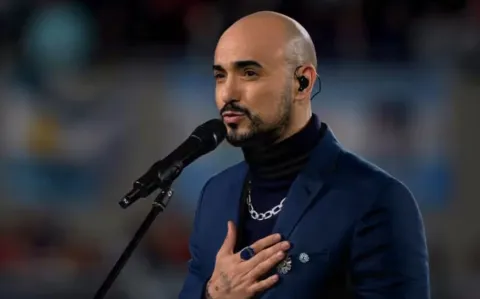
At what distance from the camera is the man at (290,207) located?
1.32 metres

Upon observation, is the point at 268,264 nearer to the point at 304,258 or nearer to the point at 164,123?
the point at 304,258

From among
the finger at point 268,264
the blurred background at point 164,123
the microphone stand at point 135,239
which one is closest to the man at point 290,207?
the finger at point 268,264

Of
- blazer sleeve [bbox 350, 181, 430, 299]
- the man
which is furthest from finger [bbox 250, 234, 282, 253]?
blazer sleeve [bbox 350, 181, 430, 299]

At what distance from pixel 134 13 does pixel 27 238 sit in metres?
0.98

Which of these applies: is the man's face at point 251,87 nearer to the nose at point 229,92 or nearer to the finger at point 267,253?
the nose at point 229,92

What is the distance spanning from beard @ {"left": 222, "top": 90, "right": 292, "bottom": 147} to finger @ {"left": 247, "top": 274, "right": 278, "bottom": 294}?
0.19 m

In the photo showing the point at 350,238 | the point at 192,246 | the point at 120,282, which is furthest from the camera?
the point at 120,282

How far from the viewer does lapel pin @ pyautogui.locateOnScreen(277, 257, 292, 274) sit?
1.32 m

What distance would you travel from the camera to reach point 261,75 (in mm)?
1378

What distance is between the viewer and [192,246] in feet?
4.92

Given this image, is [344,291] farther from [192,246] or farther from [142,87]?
[142,87]

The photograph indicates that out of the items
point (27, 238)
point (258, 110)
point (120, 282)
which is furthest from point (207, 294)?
point (27, 238)

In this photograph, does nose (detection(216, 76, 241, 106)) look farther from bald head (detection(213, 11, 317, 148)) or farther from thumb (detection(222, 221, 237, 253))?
thumb (detection(222, 221, 237, 253))

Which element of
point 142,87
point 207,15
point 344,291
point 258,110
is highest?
point 207,15
